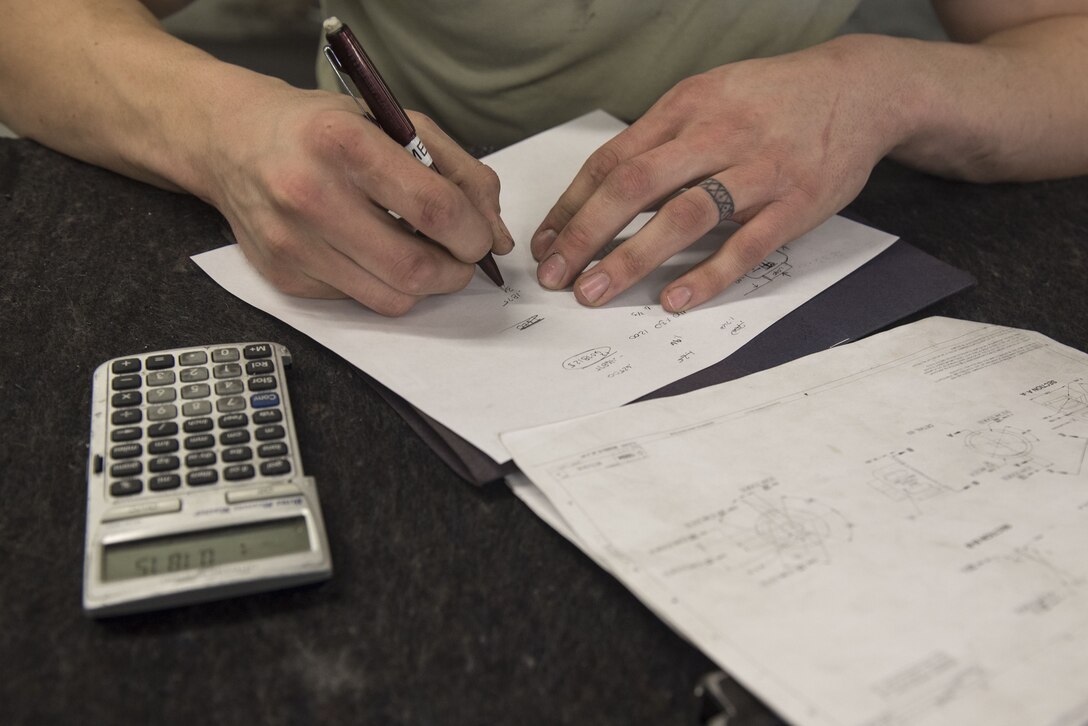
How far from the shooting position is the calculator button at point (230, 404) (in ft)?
1.49

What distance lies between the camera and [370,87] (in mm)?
498

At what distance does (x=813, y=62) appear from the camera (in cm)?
65

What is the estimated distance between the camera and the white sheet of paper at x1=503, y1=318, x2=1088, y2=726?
337 mm

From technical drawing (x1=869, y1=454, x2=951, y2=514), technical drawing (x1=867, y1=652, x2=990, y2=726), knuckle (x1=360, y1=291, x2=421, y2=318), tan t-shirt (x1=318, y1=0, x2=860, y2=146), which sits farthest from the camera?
tan t-shirt (x1=318, y1=0, x2=860, y2=146)

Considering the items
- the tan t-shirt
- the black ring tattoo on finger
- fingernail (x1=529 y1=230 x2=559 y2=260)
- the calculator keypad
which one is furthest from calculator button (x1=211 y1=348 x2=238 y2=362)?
the tan t-shirt

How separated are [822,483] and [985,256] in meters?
0.33

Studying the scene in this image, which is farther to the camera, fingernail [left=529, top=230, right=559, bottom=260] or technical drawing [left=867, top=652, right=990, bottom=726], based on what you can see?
fingernail [left=529, top=230, right=559, bottom=260]

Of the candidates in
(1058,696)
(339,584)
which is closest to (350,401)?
(339,584)

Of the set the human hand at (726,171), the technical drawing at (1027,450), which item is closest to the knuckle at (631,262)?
the human hand at (726,171)

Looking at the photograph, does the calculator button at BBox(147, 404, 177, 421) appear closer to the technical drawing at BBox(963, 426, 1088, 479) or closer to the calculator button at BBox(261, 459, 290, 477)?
the calculator button at BBox(261, 459, 290, 477)

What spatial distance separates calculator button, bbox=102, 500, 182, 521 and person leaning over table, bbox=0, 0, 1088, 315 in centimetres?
18

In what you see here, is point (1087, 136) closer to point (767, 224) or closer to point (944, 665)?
point (767, 224)

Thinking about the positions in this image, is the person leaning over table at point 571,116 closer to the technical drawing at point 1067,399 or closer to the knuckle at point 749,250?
the knuckle at point 749,250

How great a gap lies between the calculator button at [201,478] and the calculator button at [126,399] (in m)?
0.06
